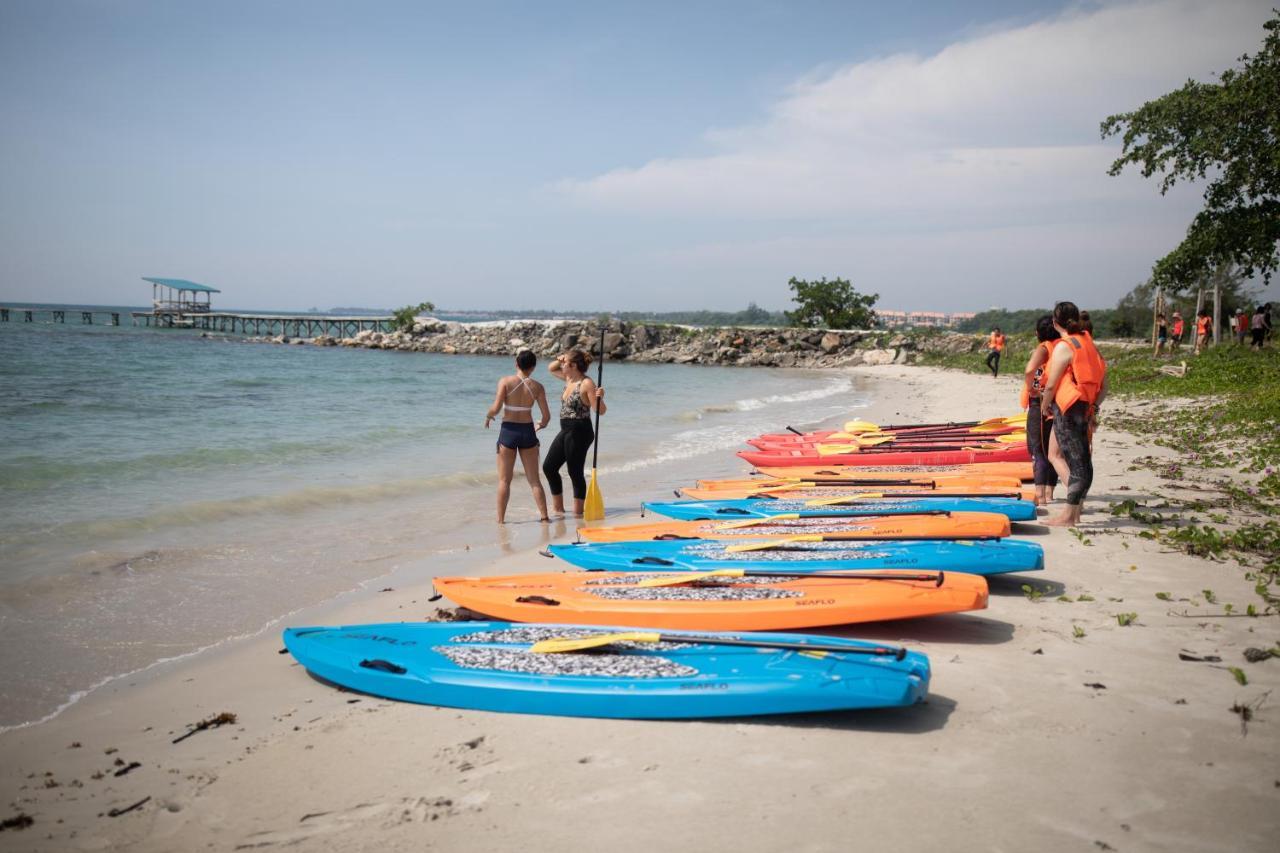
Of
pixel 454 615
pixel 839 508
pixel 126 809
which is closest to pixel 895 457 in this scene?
pixel 839 508

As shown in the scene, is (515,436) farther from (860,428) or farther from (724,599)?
(860,428)

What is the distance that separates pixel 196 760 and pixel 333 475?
27.4ft

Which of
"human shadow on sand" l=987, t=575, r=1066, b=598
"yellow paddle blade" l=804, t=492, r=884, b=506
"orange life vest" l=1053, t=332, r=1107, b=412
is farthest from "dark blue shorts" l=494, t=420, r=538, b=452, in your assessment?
"orange life vest" l=1053, t=332, r=1107, b=412

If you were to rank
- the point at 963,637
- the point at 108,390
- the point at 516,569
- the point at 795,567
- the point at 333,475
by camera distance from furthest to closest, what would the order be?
1. the point at 108,390
2. the point at 333,475
3. the point at 516,569
4. the point at 795,567
5. the point at 963,637

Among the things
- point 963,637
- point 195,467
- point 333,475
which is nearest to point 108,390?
point 195,467

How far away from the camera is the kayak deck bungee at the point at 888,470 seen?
885 cm

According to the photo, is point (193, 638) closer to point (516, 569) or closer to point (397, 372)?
point (516, 569)

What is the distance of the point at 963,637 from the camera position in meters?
4.52

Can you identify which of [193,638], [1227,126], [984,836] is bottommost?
[193,638]

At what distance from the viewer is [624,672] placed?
375 centimetres

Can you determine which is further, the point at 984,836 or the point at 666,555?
the point at 666,555

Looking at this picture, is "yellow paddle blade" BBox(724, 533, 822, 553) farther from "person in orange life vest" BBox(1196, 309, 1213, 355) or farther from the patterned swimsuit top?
"person in orange life vest" BBox(1196, 309, 1213, 355)

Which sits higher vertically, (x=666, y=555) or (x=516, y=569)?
(x=666, y=555)

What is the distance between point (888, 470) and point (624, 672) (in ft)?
22.0
